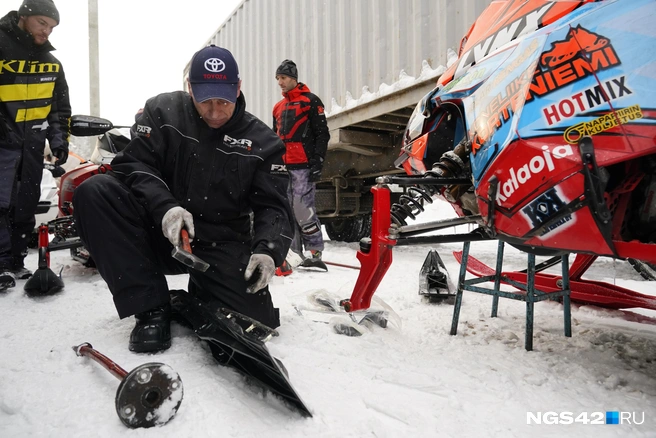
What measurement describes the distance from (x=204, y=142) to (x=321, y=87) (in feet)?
11.6

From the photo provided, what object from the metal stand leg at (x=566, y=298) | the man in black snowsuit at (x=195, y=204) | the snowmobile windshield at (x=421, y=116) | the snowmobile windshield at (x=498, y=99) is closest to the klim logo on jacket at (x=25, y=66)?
the man in black snowsuit at (x=195, y=204)

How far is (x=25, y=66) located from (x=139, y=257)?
6.79 feet

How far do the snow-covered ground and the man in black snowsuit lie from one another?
0.19 meters

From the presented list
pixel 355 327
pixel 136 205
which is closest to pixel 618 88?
pixel 355 327

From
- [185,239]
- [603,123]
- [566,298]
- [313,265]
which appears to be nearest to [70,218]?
[313,265]

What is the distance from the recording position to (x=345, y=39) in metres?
4.57

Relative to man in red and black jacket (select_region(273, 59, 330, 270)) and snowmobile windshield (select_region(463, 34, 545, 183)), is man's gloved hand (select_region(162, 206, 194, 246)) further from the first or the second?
man in red and black jacket (select_region(273, 59, 330, 270))

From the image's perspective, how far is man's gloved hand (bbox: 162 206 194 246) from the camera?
1485mm

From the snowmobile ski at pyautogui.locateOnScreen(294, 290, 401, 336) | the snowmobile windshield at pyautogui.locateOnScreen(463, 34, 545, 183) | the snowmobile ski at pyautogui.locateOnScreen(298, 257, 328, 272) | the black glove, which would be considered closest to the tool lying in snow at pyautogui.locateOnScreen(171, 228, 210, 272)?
the snowmobile ski at pyautogui.locateOnScreen(294, 290, 401, 336)

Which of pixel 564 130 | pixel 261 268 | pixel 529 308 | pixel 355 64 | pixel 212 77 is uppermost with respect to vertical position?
pixel 355 64

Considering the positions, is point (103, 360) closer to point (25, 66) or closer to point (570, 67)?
point (570, 67)

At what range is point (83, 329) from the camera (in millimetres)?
1749

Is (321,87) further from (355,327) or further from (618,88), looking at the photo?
(618,88)

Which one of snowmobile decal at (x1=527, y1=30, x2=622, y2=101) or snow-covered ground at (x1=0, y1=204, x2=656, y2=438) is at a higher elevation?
snowmobile decal at (x1=527, y1=30, x2=622, y2=101)
